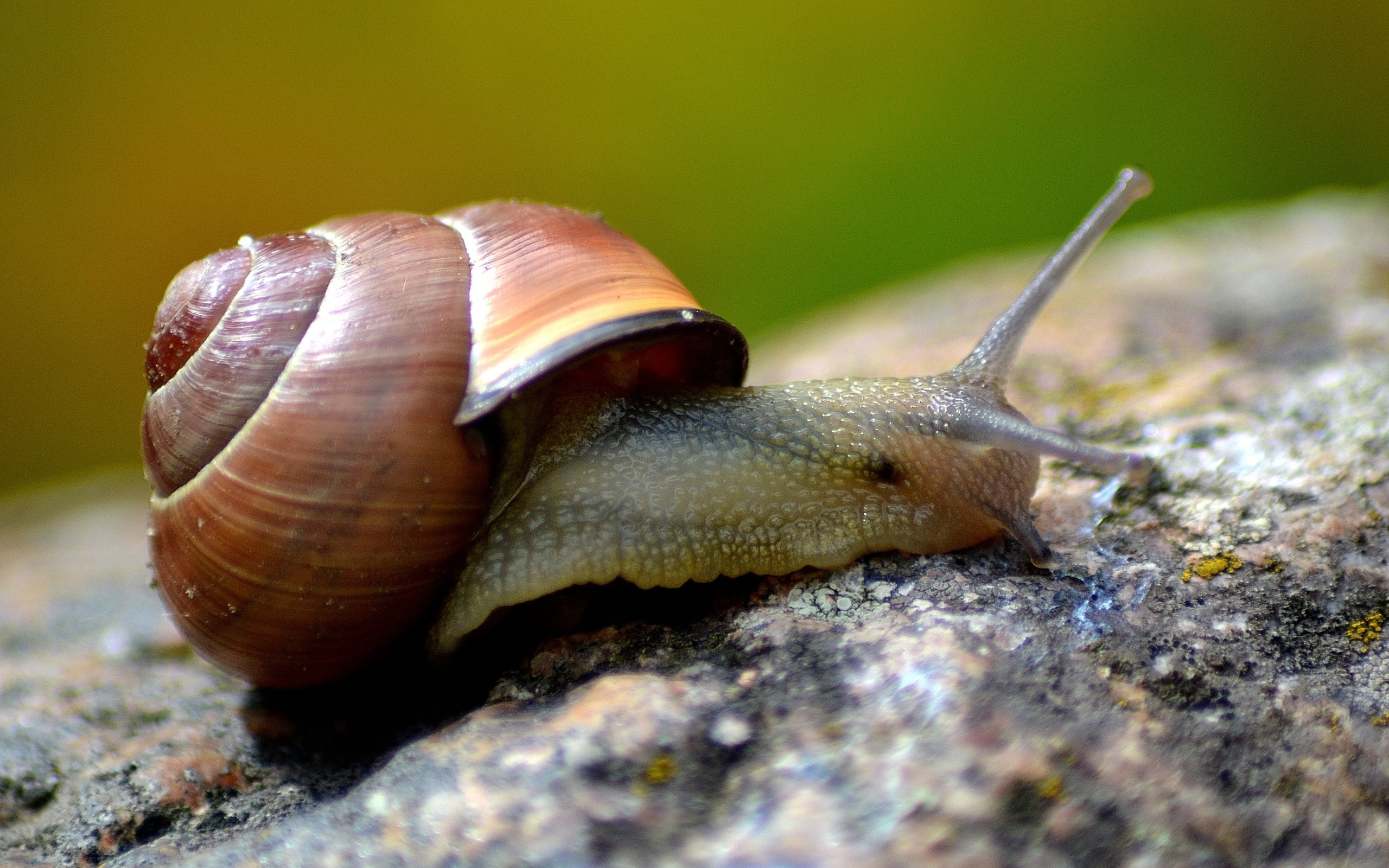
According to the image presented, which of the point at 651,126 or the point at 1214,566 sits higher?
the point at 651,126

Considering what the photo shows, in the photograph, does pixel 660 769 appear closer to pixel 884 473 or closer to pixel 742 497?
pixel 742 497

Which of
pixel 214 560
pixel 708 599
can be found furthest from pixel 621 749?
pixel 214 560

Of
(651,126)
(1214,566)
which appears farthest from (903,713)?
(651,126)

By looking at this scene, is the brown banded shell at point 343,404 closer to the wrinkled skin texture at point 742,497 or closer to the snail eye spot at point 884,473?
the wrinkled skin texture at point 742,497

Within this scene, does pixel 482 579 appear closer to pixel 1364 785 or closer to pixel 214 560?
pixel 214 560

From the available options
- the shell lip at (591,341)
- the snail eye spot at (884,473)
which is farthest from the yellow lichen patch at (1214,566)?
the shell lip at (591,341)

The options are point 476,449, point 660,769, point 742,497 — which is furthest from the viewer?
point 742,497
